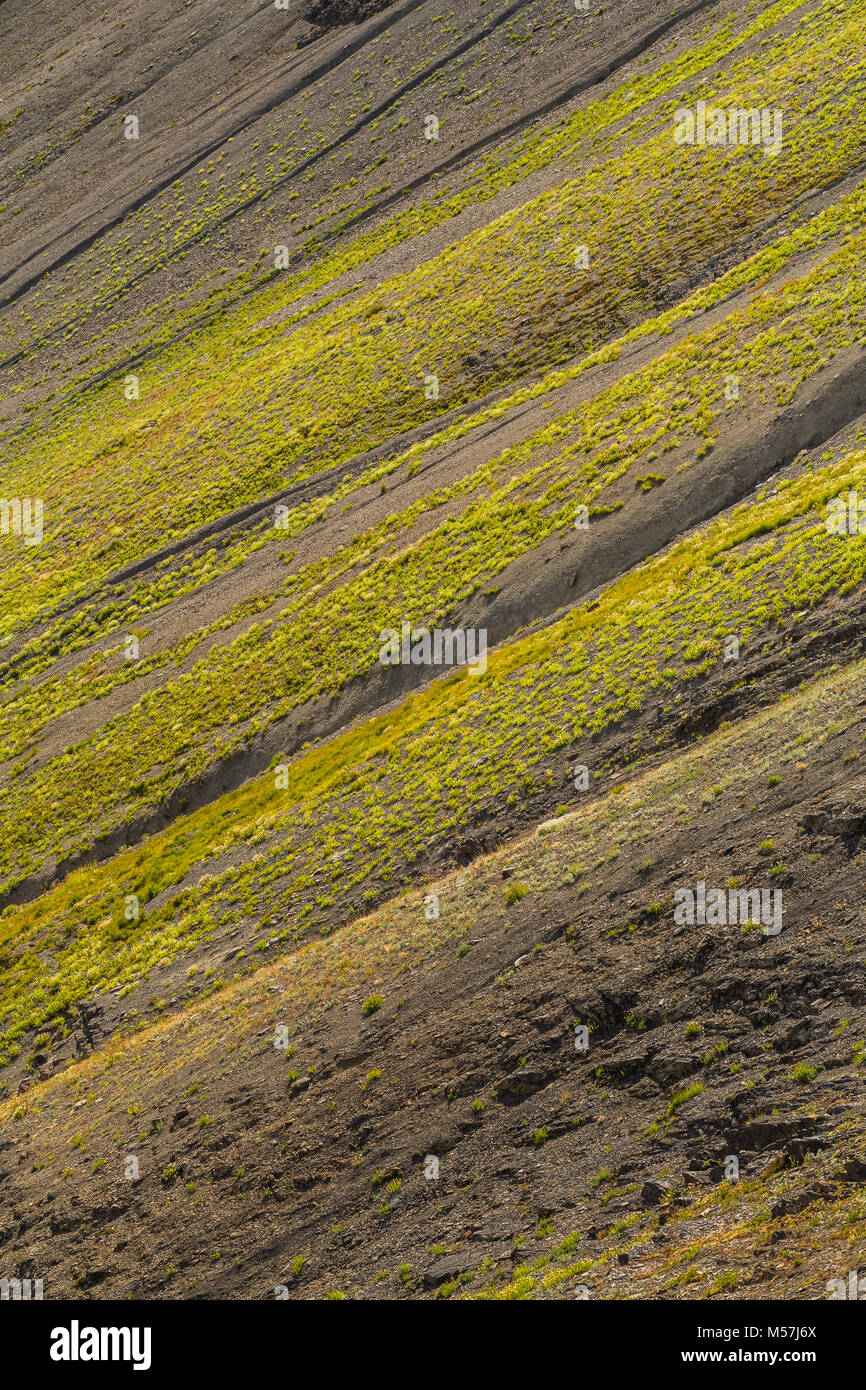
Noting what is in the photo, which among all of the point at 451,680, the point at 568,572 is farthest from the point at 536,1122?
the point at 568,572

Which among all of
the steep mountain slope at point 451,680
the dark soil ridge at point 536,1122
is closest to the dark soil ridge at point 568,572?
the steep mountain slope at point 451,680

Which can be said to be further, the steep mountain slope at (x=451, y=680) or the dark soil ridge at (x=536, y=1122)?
the steep mountain slope at (x=451, y=680)

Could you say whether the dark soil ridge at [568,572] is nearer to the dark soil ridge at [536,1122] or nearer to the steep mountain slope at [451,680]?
the steep mountain slope at [451,680]

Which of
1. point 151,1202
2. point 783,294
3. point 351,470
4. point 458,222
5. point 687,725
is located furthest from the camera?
point 458,222

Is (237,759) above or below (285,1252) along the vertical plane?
above

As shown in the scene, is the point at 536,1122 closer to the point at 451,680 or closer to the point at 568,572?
the point at 451,680

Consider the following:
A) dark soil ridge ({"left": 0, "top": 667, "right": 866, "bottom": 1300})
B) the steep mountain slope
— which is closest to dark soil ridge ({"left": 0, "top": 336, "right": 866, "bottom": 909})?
the steep mountain slope

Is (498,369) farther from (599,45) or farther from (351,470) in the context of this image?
(599,45)

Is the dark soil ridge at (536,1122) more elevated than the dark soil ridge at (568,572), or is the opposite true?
the dark soil ridge at (568,572)

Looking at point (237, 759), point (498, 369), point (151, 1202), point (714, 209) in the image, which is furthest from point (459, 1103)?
point (714, 209)

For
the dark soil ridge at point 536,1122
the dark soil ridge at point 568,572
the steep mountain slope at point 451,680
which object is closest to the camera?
the dark soil ridge at point 536,1122
